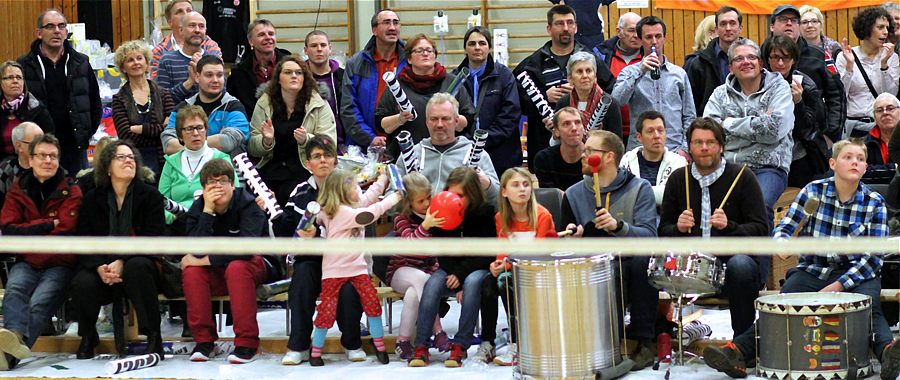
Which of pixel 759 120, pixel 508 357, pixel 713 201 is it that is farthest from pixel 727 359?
pixel 759 120

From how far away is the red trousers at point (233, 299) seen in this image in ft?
16.5

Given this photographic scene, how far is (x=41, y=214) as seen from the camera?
5320 mm

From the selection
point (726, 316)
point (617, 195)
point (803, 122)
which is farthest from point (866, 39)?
point (617, 195)

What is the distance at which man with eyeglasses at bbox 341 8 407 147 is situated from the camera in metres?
6.17

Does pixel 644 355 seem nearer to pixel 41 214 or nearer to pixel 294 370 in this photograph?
pixel 294 370

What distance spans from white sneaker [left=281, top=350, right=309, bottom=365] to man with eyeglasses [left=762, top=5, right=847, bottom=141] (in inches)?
102

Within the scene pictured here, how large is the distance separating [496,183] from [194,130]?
1.37 m

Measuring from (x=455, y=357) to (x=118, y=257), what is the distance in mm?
1474

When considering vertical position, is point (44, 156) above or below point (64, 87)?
below

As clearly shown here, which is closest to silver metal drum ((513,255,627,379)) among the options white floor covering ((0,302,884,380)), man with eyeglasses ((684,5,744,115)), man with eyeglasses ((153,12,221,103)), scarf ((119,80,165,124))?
white floor covering ((0,302,884,380))

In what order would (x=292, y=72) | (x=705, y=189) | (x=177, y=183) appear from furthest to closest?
(x=292, y=72), (x=177, y=183), (x=705, y=189)

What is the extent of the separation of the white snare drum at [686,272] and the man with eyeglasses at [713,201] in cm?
19

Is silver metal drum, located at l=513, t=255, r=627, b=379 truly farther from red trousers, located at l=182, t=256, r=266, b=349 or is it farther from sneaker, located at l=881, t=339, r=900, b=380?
red trousers, located at l=182, t=256, r=266, b=349

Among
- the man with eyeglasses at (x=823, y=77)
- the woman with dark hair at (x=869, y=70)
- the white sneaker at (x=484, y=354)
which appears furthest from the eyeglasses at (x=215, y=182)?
the woman with dark hair at (x=869, y=70)
